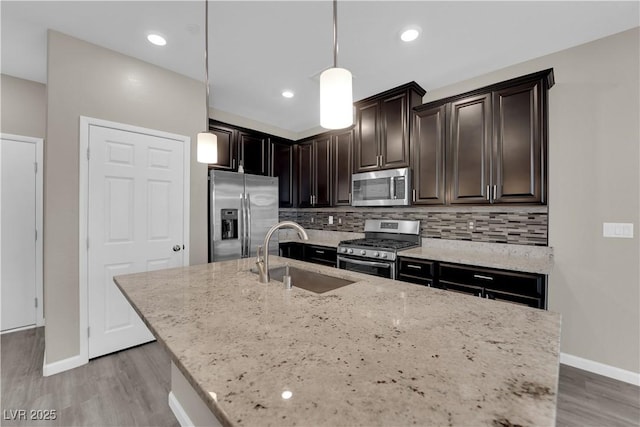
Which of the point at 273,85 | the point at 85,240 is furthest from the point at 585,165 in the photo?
the point at 85,240

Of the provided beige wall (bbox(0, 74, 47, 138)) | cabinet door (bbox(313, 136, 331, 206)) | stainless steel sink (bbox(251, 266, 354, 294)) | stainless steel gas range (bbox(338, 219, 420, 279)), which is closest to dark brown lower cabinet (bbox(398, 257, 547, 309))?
stainless steel gas range (bbox(338, 219, 420, 279))

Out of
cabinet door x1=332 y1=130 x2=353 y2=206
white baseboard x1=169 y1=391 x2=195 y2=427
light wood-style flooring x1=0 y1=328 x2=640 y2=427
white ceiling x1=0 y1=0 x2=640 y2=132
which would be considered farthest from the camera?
cabinet door x1=332 y1=130 x2=353 y2=206

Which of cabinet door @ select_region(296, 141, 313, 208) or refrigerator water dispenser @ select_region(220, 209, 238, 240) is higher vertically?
cabinet door @ select_region(296, 141, 313, 208)

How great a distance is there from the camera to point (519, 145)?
240cm

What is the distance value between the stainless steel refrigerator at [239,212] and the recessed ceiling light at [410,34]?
2300mm

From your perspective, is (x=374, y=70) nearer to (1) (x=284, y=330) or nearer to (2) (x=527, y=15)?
(2) (x=527, y=15)

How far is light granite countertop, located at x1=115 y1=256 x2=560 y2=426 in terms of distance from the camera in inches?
21.4

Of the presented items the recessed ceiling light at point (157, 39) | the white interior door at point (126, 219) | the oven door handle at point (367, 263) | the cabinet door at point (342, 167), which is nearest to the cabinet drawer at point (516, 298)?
the oven door handle at point (367, 263)

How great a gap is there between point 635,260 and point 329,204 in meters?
2.98

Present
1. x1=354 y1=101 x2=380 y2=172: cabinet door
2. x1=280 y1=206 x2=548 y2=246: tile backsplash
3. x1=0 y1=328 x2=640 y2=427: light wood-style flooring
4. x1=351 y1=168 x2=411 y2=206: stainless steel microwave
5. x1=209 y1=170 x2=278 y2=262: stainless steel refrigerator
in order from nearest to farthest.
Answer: x1=0 y1=328 x2=640 y2=427: light wood-style flooring → x1=280 y1=206 x2=548 y2=246: tile backsplash → x1=351 y1=168 x2=411 y2=206: stainless steel microwave → x1=209 y1=170 x2=278 y2=262: stainless steel refrigerator → x1=354 y1=101 x2=380 y2=172: cabinet door

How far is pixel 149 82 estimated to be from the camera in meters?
2.73

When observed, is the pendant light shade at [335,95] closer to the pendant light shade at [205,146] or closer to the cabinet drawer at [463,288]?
the pendant light shade at [205,146]

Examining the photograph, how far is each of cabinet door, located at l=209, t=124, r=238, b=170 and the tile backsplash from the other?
1.89 meters

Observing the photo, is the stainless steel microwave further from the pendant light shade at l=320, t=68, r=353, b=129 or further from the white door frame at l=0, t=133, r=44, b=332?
the white door frame at l=0, t=133, r=44, b=332
